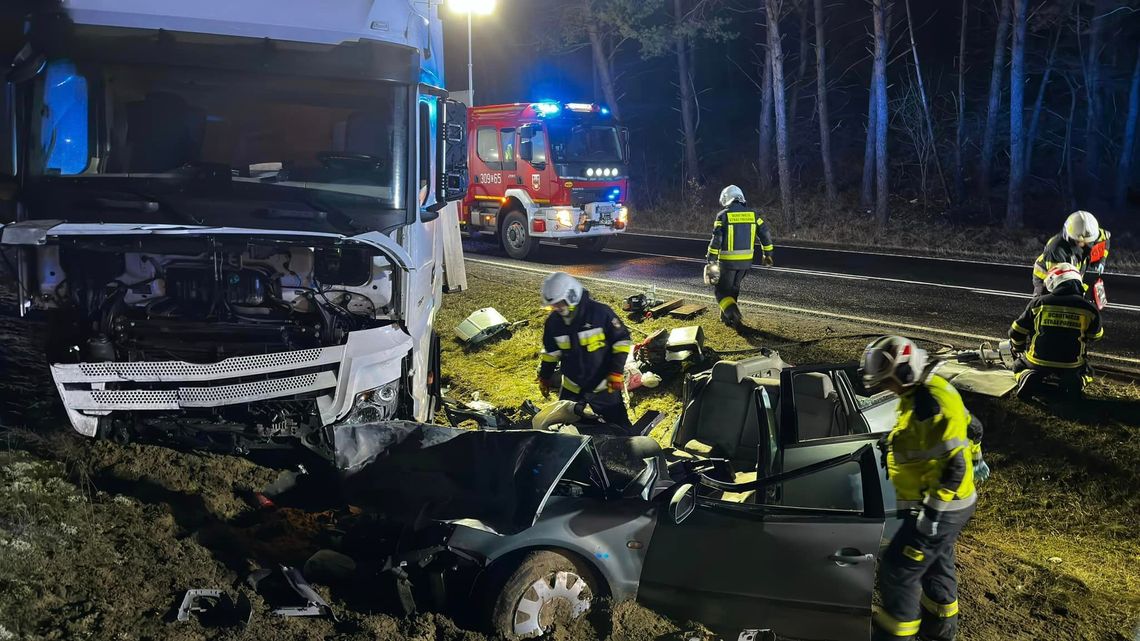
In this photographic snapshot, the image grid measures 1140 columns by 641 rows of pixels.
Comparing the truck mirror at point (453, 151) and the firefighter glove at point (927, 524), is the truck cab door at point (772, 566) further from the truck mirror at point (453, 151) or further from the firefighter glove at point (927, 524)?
the truck mirror at point (453, 151)

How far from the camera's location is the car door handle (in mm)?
3871

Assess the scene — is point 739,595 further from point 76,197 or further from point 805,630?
point 76,197

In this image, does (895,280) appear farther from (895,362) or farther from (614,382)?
(895,362)

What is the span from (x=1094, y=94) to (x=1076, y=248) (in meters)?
16.8

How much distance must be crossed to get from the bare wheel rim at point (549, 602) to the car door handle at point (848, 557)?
1.15 meters

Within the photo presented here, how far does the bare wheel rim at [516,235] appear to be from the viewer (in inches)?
648

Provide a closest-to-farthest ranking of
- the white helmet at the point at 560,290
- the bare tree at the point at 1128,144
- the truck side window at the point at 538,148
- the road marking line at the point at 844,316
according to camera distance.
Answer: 1. the white helmet at the point at 560,290
2. the road marking line at the point at 844,316
3. the truck side window at the point at 538,148
4. the bare tree at the point at 1128,144

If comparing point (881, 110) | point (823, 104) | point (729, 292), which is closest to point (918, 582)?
point (729, 292)

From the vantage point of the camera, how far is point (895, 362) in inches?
157

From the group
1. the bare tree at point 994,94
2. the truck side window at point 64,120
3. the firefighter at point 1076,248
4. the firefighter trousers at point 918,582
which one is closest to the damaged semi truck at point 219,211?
the truck side window at point 64,120

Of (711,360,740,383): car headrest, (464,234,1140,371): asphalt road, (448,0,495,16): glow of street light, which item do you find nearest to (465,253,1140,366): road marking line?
(464,234,1140,371): asphalt road

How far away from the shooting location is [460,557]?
4059 mm

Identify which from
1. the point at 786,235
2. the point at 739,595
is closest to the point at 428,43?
the point at 739,595

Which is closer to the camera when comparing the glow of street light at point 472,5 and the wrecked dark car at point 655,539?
the wrecked dark car at point 655,539
